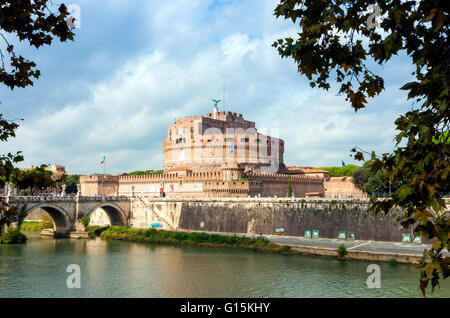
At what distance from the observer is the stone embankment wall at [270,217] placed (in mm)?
26375

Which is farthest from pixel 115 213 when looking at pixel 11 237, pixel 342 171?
pixel 342 171

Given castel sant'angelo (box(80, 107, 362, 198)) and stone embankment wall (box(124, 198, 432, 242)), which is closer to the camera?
stone embankment wall (box(124, 198, 432, 242))

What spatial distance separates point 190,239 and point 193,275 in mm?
11338

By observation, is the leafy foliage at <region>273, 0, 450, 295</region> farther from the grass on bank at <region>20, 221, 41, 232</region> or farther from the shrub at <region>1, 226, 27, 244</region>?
the grass on bank at <region>20, 221, 41, 232</region>

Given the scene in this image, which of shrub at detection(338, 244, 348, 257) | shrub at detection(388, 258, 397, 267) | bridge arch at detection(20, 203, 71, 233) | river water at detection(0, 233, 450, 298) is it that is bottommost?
river water at detection(0, 233, 450, 298)

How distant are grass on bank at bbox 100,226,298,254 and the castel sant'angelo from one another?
Result: 8.72 meters

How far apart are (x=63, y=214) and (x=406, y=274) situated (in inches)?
1096

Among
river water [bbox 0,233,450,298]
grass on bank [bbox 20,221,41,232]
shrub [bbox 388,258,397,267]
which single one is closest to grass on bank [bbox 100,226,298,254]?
river water [bbox 0,233,450,298]

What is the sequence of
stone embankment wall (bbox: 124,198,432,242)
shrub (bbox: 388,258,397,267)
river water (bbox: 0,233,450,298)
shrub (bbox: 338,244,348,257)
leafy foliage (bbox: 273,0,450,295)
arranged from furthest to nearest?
stone embankment wall (bbox: 124,198,432,242) → shrub (bbox: 338,244,348,257) → shrub (bbox: 388,258,397,267) → river water (bbox: 0,233,450,298) → leafy foliage (bbox: 273,0,450,295)

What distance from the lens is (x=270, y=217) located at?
1232 inches

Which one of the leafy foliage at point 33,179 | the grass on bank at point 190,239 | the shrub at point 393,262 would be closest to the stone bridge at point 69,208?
the grass on bank at point 190,239

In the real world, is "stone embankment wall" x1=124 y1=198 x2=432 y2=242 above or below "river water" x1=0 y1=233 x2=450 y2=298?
above

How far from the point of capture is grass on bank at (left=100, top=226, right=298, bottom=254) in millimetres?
26922

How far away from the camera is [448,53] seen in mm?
3162
